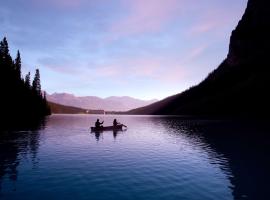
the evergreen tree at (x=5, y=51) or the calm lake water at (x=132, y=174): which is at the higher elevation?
the evergreen tree at (x=5, y=51)

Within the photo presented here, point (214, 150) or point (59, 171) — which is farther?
point (214, 150)

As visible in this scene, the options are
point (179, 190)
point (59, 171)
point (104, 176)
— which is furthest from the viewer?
point (59, 171)

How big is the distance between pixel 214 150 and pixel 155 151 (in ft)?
29.3

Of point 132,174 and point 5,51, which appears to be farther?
point 5,51

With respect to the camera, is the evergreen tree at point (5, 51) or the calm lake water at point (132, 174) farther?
the evergreen tree at point (5, 51)

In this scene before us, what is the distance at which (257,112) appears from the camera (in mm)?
193375

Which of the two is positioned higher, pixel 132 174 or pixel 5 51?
pixel 5 51

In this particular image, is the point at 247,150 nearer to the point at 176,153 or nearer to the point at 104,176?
the point at 176,153

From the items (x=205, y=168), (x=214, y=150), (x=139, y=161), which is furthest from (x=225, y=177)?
(x=214, y=150)

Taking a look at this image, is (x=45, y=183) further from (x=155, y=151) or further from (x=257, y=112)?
(x=257, y=112)

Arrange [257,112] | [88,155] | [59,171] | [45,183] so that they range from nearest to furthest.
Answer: [45,183], [59,171], [88,155], [257,112]

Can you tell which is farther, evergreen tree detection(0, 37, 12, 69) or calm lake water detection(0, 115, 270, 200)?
evergreen tree detection(0, 37, 12, 69)

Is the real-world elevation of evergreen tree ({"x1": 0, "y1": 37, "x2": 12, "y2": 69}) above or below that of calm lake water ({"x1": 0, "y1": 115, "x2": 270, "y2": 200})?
above

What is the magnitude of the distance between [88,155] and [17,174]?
Result: 38.7 ft
